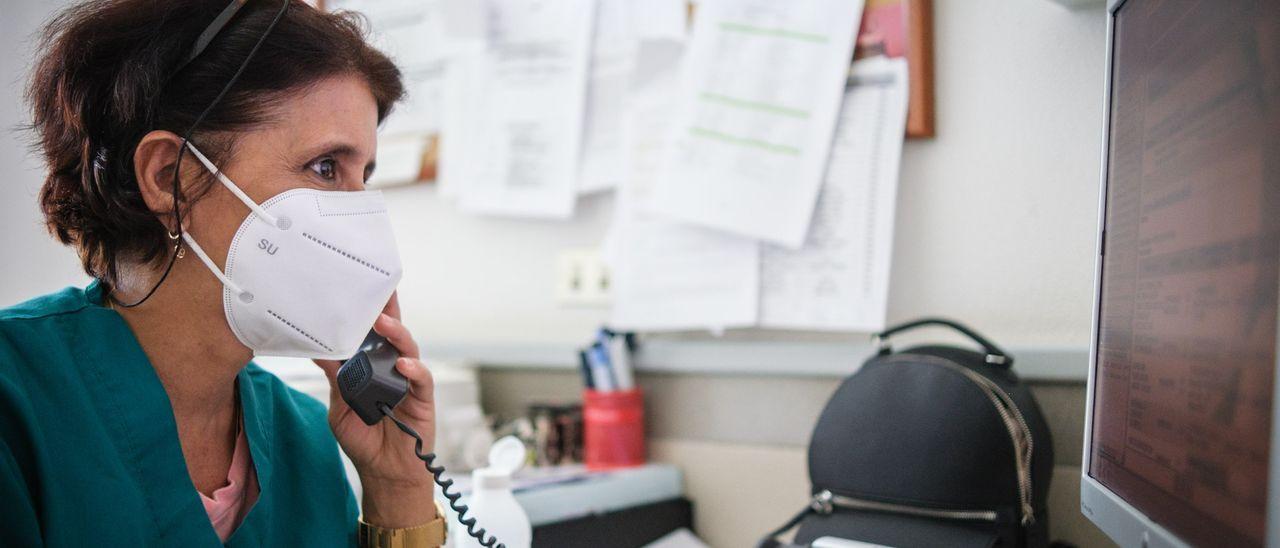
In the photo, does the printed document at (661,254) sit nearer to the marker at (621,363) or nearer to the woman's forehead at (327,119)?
the marker at (621,363)

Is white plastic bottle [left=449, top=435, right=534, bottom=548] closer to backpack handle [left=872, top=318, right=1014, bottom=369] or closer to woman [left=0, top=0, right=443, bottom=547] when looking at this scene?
woman [left=0, top=0, right=443, bottom=547]

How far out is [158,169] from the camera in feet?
2.71

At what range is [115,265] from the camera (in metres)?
0.88

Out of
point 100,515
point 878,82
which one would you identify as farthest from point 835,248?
point 100,515

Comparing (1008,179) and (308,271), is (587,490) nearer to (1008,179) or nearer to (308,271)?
(308,271)

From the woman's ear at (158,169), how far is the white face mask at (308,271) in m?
0.02

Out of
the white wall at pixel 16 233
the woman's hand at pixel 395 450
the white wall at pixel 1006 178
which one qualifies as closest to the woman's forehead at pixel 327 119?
the woman's hand at pixel 395 450

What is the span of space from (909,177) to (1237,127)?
0.76 meters

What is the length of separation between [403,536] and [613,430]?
0.45m

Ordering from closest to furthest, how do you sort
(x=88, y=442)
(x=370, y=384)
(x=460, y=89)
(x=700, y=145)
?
(x=88, y=442) → (x=370, y=384) → (x=700, y=145) → (x=460, y=89)

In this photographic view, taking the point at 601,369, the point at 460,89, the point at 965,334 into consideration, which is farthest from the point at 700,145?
the point at 460,89

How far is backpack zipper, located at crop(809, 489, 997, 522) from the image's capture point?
937 millimetres

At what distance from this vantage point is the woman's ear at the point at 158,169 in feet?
2.67

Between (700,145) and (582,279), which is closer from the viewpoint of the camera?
(700,145)
